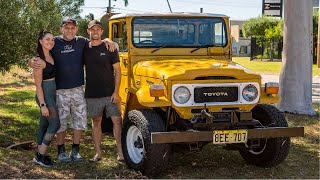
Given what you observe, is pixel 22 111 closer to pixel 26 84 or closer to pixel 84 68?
pixel 84 68

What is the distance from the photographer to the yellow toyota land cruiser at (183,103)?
222 inches

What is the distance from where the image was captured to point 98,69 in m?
6.22

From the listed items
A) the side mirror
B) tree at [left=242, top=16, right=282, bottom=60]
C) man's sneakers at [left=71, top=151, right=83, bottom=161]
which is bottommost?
man's sneakers at [left=71, top=151, right=83, bottom=161]

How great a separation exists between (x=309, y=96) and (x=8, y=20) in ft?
21.2

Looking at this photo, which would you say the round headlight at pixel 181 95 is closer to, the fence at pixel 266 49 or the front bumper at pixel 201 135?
the front bumper at pixel 201 135

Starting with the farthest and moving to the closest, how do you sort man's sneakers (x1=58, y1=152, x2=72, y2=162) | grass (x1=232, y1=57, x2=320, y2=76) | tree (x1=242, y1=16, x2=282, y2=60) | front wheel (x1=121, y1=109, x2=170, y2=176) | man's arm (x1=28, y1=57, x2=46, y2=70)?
tree (x1=242, y1=16, x2=282, y2=60) → grass (x1=232, y1=57, x2=320, y2=76) → man's sneakers (x1=58, y1=152, x2=72, y2=162) → man's arm (x1=28, y1=57, x2=46, y2=70) → front wheel (x1=121, y1=109, x2=170, y2=176)

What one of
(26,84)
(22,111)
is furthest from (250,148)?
(26,84)

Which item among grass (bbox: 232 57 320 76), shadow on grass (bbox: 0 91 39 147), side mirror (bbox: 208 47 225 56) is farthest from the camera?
grass (bbox: 232 57 320 76)

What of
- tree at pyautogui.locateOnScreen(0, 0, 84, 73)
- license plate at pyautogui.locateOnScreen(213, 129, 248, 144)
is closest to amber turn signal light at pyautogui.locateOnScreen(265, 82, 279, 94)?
license plate at pyautogui.locateOnScreen(213, 129, 248, 144)

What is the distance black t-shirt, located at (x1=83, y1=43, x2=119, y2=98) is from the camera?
6215 mm

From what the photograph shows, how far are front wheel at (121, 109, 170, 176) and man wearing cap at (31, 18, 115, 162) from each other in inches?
25.5

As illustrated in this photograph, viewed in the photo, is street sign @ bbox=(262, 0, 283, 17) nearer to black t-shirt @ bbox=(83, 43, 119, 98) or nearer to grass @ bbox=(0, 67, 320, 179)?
grass @ bbox=(0, 67, 320, 179)

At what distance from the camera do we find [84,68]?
6.48m

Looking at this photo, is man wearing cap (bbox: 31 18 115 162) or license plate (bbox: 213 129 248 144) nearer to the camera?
license plate (bbox: 213 129 248 144)
